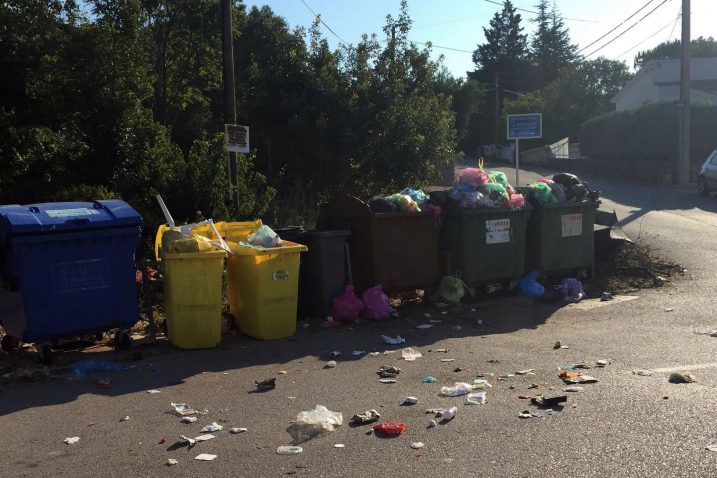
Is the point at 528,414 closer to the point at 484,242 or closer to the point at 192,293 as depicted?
the point at 192,293

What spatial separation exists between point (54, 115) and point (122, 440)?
796 cm

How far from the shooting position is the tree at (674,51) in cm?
7204

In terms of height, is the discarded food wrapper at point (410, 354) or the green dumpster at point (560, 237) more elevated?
the green dumpster at point (560, 237)

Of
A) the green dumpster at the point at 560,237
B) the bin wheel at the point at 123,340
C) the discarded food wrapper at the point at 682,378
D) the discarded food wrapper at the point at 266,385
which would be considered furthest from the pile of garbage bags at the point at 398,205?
the discarded food wrapper at the point at 682,378

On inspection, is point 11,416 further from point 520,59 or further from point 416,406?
point 520,59

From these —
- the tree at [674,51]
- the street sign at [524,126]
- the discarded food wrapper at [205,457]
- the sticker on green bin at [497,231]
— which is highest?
the tree at [674,51]

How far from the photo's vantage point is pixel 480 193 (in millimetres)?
9289

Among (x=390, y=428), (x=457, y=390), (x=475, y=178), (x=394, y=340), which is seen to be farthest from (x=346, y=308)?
(x=390, y=428)

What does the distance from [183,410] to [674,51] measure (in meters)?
89.4

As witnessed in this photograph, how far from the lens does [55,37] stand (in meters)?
12.3

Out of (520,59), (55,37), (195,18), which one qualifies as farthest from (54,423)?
(520,59)

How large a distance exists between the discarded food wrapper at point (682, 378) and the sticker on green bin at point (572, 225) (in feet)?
14.2

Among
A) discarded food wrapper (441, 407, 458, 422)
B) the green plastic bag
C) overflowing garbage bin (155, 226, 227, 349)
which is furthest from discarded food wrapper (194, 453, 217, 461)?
the green plastic bag

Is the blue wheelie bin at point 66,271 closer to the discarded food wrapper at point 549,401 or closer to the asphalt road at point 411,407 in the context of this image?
the asphalt road at point 411,407
